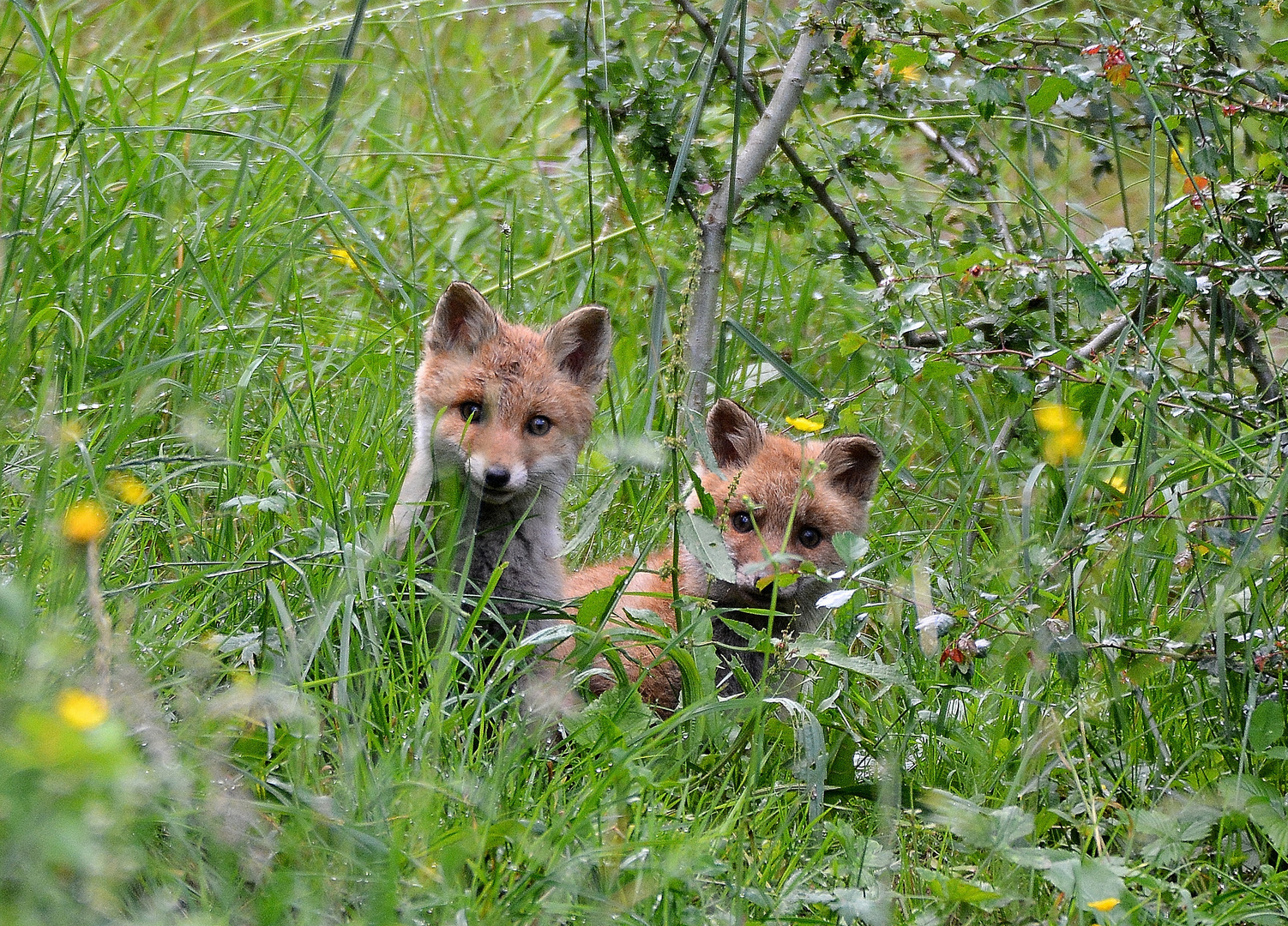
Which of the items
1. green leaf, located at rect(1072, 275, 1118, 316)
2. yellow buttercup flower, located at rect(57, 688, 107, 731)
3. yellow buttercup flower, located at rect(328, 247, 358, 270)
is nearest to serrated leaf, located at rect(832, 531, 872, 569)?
green leaf, located at rect(1072, 275, 1118, 316)

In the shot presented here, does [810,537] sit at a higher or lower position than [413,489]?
lower

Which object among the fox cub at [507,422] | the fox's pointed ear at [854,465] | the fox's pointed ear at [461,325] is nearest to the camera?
the fox cub at [507,422]

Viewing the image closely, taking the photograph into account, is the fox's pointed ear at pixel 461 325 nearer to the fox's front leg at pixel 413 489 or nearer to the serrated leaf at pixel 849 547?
the fox's front leg at pixel 413 489

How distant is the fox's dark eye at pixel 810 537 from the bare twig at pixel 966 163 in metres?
1.48

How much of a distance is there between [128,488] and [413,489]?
929 mm

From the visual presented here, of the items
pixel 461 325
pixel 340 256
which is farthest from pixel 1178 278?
pixel 340 256

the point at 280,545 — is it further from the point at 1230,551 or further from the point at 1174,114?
the point at 1174,114

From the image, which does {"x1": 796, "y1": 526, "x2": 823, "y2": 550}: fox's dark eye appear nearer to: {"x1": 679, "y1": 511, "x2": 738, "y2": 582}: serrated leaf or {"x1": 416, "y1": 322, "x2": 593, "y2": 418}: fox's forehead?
{"x1": 416, "y1": 322, "x2": 593, "y2": 418}: fox's forehead

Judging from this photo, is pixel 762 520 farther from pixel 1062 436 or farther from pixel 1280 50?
pixel 1280 50

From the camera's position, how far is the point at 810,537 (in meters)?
4.46

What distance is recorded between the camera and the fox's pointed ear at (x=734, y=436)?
175 inches

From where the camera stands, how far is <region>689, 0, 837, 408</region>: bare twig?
13.9 feet

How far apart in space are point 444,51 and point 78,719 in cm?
673

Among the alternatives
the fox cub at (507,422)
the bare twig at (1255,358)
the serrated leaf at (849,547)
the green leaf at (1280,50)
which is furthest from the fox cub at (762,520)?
the green leaf at (1280,50)
